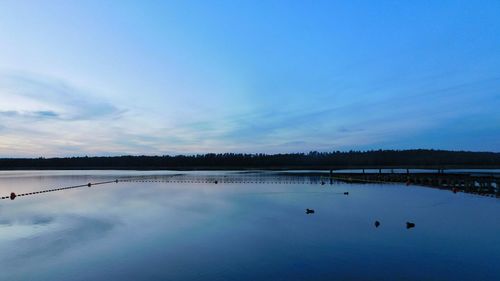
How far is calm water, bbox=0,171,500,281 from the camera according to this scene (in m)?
17.6

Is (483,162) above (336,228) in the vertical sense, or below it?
above

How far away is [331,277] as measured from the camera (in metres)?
16.5

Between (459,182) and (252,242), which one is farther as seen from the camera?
(459,182)

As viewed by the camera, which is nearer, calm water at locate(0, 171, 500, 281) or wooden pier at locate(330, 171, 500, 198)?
calm water at locate(0, 171, 500, 281)

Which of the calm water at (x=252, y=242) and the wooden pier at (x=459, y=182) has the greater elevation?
the wooden pier at (x=459, y=182)

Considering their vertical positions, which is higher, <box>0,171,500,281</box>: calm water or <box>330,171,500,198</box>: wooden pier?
<box>330,171,500,198</box>: wooden pier

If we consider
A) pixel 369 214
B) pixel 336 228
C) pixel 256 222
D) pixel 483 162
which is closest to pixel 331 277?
pixel 336 228

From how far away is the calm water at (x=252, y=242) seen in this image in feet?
57.7

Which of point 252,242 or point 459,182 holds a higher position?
point 459,182

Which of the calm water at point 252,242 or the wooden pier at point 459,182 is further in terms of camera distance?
the wooden pier at point 459,182

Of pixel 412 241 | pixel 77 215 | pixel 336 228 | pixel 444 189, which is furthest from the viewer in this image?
pixel 444 189

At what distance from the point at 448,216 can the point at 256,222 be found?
600 inches

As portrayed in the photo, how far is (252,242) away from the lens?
23734mm

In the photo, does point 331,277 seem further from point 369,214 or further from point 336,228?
point 369,214
